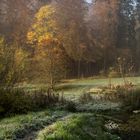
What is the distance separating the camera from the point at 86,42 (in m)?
67.8

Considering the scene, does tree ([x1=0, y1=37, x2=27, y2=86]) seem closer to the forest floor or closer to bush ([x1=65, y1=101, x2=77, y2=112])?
the forest floor

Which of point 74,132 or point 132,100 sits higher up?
point 132,100

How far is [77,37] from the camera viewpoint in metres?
63.4

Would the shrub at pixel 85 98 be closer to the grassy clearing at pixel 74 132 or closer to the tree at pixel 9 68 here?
the tree at pixel 9 68

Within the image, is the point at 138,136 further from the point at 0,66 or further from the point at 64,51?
the point at 64,51

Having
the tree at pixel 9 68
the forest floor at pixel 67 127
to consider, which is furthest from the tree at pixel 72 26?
the forest floor at pixel 67 127

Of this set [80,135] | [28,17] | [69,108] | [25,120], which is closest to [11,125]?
[25,120]

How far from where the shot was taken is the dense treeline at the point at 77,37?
49281 mm

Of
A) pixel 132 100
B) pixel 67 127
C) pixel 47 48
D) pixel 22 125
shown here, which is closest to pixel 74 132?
pixel 67 127

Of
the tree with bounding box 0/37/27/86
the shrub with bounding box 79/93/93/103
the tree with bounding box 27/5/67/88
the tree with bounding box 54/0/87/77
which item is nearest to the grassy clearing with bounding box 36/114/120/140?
the tree with bounding box 0/37/27/86

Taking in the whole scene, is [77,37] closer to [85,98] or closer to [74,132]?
[85,98]

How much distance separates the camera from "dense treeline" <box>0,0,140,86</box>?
49281 millimetres

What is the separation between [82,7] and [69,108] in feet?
138

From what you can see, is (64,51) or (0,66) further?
(64,51)
